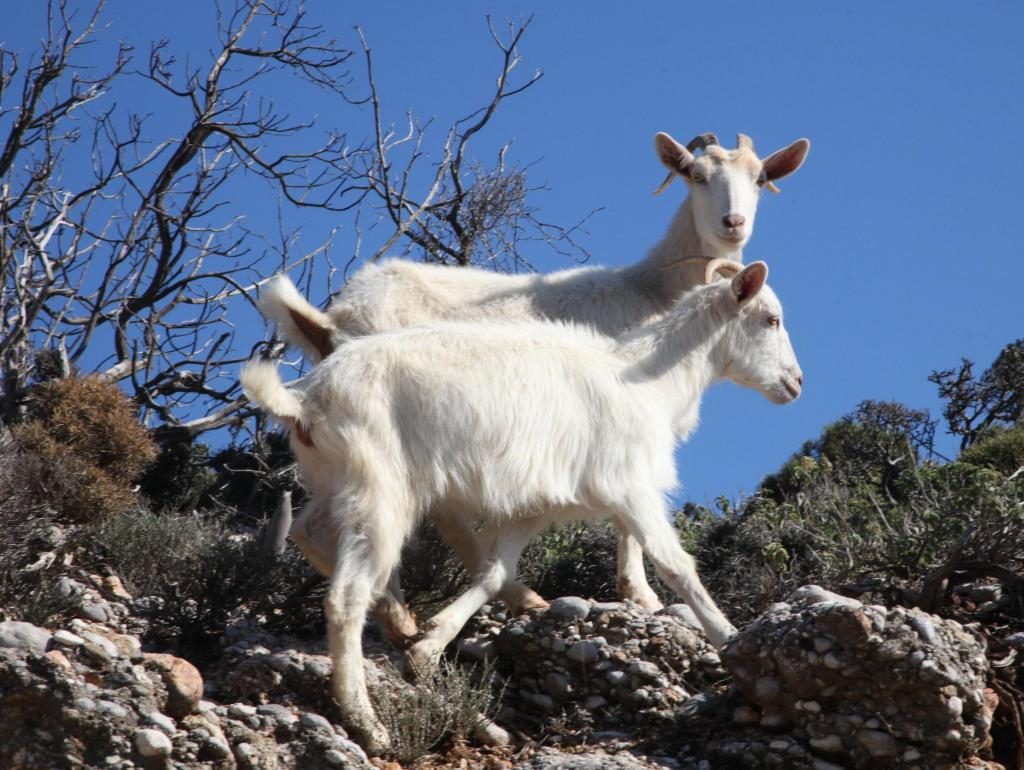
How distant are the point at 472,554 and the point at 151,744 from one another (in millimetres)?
2415

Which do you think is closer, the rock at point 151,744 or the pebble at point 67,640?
the rock at point 151,744

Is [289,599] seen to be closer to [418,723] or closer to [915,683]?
[418,723]

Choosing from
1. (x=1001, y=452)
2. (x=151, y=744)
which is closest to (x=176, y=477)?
(x=151, y=744)

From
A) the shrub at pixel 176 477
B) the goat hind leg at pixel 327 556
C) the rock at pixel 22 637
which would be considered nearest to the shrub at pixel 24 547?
the rock at pixel 22 637

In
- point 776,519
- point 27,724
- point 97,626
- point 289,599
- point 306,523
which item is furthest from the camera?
point 776,519

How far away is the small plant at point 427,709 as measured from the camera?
5840mm

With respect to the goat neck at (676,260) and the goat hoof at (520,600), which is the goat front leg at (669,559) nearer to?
the goat hoof at (520,600)

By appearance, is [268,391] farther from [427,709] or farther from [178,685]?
[427,709]

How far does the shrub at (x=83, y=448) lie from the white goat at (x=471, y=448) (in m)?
2.27

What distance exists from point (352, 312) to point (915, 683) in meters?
3.44

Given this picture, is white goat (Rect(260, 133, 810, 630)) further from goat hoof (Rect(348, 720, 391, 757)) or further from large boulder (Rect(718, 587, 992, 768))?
large boulder (Rect(718, 587, 992, 768))

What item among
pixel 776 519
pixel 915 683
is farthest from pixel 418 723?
pixel 776 519

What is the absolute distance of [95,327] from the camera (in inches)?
428

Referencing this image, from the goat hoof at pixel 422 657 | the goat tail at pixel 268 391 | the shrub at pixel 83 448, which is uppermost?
the shrub at pixel 83 448
